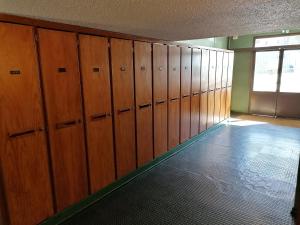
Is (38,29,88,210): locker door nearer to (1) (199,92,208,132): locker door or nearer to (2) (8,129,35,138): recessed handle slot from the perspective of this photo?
(2) (8,129,35,138): recessed handle slot

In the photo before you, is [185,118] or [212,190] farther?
[185,118]

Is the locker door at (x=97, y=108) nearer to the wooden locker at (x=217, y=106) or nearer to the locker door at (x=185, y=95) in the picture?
the locker door at (x=185, y=95)

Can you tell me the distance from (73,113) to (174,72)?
1974mm

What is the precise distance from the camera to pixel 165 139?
3.55 metres

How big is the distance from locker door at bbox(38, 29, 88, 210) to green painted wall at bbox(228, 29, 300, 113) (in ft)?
19.9

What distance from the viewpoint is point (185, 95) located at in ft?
12.9

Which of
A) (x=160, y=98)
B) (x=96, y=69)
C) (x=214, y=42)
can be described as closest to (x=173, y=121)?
(x=160, y=98)

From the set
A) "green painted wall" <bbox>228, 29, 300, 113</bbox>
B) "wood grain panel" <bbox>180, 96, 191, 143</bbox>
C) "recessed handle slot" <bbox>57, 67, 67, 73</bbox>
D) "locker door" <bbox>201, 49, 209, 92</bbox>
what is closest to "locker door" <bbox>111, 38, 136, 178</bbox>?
"recessed handle slot" <bbox>57, 67, 67, 73</bbox>

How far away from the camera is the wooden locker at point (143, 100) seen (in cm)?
284

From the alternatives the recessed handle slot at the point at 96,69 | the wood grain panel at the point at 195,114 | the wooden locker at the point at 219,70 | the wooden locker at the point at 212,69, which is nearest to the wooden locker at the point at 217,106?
the wooden locker at the point at 219,70

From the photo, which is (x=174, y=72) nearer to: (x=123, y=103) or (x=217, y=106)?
(x=123, y=103)

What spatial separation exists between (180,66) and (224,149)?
1809mm

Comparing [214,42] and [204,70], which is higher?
[214,42]

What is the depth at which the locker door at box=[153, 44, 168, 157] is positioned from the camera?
3.14 m
